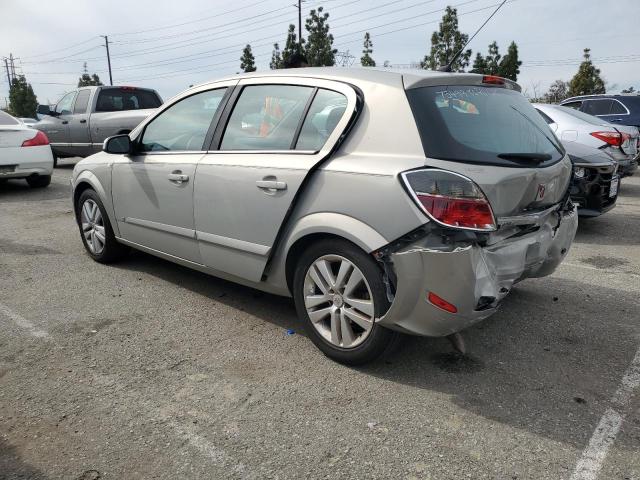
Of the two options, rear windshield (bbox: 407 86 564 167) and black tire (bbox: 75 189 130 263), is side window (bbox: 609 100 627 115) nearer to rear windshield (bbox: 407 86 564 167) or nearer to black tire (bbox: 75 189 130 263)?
rear windshield (bbox: 407 86 564 167)

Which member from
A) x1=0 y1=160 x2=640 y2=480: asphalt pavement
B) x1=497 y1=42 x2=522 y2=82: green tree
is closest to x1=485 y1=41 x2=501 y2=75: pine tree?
x1=497 y1=42 x2=522 y2=82: green tree

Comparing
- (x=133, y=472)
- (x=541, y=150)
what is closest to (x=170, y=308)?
(x=133, y=472)

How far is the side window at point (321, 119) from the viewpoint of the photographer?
9.82 feet

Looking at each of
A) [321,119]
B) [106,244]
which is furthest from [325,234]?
[106,244]

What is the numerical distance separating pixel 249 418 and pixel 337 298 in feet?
2.64

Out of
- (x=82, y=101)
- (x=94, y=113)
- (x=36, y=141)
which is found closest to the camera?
(x=36, y=141)

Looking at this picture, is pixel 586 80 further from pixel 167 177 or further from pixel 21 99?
pixel 21 99

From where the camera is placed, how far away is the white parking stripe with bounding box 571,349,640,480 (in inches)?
85.7

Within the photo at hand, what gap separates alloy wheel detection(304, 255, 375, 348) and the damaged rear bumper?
0.16m

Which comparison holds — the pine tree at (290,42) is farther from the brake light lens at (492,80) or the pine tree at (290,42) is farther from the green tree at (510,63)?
the brake light lens at (492,80)

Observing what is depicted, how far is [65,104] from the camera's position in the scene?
12.3 meters

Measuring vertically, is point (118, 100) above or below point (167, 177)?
above

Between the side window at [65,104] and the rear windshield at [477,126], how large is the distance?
11435mm

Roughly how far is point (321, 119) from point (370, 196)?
0.67 metres
